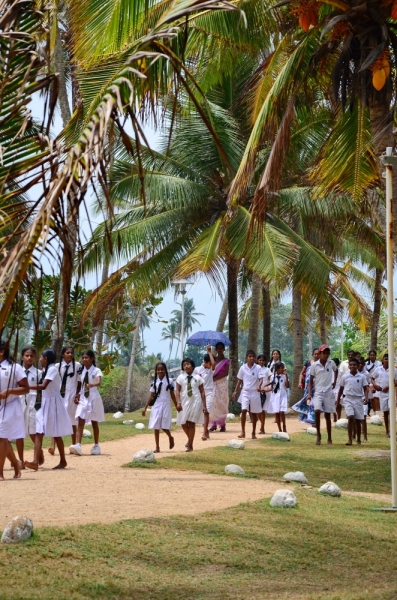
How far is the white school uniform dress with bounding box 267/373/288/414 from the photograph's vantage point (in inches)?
763

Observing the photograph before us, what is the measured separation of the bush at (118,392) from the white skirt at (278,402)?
13.2 m

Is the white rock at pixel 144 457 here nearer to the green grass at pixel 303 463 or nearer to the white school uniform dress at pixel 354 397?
the green grass at pixel 303 463

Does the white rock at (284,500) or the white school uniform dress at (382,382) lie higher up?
the white school uniform dress at (382,382)

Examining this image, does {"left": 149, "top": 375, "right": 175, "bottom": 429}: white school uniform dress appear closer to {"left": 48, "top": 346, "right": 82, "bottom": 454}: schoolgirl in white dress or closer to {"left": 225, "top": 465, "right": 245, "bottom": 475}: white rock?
{"left": 48, "top": 346, "right": 82, "bottom": 454}: schoolgirl in white dress

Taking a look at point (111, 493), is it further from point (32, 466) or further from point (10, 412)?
point (32, 466)

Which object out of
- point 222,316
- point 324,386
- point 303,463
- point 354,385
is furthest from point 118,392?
point 303,463

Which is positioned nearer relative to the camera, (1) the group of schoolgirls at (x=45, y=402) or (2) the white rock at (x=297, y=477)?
(1) the group of schoolgirls at (x=45, y=402)

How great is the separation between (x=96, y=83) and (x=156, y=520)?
413 centimetres

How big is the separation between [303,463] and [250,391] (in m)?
4.51

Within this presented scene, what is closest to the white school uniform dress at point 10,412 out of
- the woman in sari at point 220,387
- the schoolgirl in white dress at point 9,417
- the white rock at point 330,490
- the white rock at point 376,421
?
the schoolgirl in white dress at point 9,417

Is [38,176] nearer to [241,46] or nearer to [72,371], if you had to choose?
[241,46]

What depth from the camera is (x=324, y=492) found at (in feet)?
35.1

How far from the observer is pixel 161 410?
599 inches

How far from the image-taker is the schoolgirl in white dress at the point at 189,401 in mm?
15656
